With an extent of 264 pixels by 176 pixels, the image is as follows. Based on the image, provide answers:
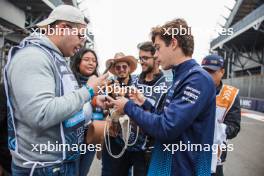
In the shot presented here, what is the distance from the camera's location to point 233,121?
2.98 metres

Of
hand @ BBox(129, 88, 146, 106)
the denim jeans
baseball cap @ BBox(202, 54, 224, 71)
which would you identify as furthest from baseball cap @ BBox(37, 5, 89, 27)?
baseball cap @ BBox(202, 54, 224, 71)

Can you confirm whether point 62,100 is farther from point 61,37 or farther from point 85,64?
point 85,64

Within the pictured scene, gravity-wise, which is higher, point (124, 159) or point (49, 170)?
point (49, 170)

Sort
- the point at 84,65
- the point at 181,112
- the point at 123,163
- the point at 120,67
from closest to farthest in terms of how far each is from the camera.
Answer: the point at 181,112
the point at 123,163
the point at 120,67
the point at 84,65

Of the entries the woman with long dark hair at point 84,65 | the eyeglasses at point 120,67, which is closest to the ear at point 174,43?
the eyeglasses at point 120,67

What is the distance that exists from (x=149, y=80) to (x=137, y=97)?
0.93 meters

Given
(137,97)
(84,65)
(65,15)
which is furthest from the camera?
(84,65)

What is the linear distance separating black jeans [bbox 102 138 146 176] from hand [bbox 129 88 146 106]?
889 mm

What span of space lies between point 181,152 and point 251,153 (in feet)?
18.1

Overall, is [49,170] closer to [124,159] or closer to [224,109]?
[124,159]

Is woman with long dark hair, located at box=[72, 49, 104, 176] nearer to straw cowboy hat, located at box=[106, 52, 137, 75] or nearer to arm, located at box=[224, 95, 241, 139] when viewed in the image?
straw cowboy hat, located at box=[106, 52, 137, 75]

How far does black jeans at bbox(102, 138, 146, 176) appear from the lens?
3.26m

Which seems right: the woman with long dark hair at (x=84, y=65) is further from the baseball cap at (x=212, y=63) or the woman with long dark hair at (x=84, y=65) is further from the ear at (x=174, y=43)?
the ear at (x=174, y=43)

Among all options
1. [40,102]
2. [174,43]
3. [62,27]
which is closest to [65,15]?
[62,27]
